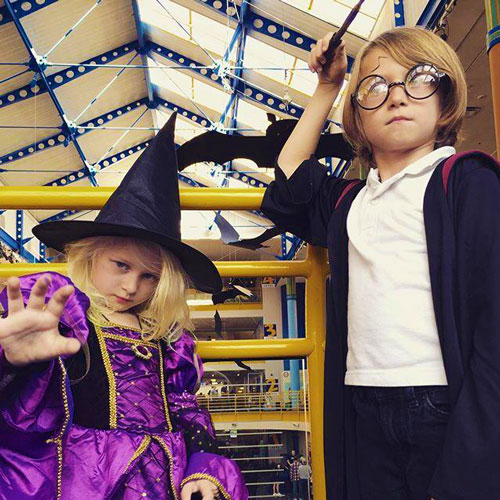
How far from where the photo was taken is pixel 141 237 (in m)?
1.23

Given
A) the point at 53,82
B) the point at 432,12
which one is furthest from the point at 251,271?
the point at 53,82

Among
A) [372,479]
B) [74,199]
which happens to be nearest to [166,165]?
[74,199]

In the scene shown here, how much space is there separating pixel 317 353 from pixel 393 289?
451 millimetres

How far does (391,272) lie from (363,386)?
0.19 m

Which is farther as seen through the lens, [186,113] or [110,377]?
[186,113]

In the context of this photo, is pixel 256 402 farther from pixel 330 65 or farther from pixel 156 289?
pixel 330 65

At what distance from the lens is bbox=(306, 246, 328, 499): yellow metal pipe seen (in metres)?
1.33

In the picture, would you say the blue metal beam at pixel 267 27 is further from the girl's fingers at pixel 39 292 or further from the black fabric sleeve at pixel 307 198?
the girl's fingers at pixel 39 292

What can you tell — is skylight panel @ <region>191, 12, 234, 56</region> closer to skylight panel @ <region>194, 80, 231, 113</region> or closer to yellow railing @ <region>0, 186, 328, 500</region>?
skylight panel @ <region>194, 80, 231, 113</region>

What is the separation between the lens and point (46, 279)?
2.67 ft

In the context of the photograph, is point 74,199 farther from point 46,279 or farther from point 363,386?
point 363,386

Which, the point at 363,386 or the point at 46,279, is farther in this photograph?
the point at 363,386

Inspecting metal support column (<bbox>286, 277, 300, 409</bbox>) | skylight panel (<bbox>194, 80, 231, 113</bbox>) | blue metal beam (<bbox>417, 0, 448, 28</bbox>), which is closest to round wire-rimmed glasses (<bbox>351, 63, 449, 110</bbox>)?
blue metal beam (<bbox>417, 0, 448, 28</bbox>)

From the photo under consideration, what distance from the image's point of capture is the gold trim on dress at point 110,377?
1.14m
